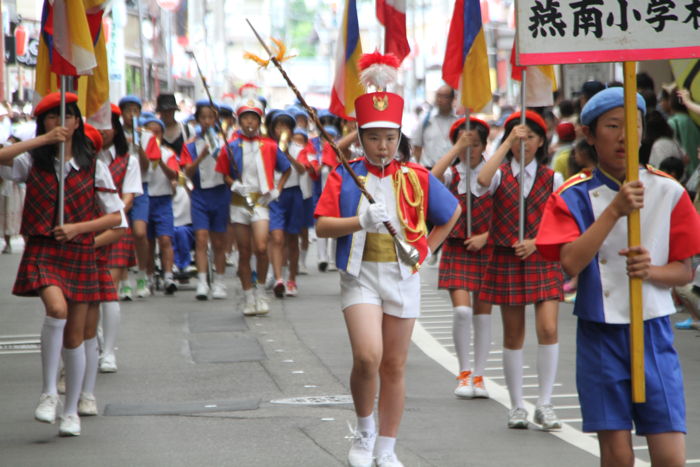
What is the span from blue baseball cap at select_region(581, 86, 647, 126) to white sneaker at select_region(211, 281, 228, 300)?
11.2 m

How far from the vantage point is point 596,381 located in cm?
475

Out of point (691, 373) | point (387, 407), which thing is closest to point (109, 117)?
point (387, 407)

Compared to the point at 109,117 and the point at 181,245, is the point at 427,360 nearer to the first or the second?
the point at 109,117

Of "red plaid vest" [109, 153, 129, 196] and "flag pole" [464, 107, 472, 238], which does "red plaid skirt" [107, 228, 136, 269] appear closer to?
"red plaid vest" [109, 153, 129, 196]

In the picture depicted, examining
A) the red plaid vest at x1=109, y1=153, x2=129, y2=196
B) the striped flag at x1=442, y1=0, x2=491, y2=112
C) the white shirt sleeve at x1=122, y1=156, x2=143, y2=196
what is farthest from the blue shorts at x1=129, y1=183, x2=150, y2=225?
the striped flag at x1=442, y1=0, x2=491, y2=112

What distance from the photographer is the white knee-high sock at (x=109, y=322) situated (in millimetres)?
9820

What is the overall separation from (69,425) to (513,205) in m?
3.12

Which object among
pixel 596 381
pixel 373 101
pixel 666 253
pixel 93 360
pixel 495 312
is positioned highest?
pixel 373 101

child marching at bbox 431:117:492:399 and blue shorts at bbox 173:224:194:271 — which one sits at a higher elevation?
child marching at bbox 431:117:492:399

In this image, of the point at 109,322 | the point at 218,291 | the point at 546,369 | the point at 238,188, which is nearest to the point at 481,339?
the point at 546,369

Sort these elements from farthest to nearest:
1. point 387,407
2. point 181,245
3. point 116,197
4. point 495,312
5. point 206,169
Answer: point 181,245 < point 206,169 < point 495,312 < point 116,197 < point 387,407

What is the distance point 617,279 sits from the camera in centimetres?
480

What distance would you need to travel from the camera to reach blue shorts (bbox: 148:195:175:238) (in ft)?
51.7

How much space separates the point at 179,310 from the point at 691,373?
21.3 feet
